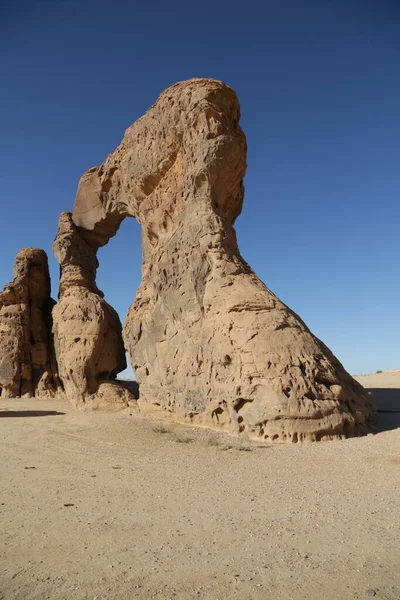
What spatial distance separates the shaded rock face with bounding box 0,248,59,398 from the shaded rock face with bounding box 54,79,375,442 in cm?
399

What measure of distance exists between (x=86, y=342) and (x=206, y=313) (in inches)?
245

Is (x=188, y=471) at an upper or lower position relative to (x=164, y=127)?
lower

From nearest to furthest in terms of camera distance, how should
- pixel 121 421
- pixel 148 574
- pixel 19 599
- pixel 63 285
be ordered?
pixel 19 599 → pixel 148 574 → pixel 121 421 → pixel 63 285

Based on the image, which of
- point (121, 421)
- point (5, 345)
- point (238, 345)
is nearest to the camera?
point (238, 345)

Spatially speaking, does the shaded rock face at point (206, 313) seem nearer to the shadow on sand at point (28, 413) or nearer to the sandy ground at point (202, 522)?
the sandy ground at point (202, 522)

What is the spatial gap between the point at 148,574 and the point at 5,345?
58.4 ft

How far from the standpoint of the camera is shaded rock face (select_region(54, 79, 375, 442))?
8375mm

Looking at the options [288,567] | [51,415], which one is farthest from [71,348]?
[288,567]

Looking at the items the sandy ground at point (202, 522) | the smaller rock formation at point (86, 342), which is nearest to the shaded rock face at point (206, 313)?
the smaller rock formation at point (86, 342)

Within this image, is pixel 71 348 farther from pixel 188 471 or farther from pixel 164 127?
pixel 188 471

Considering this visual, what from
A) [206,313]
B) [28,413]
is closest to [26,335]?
[28,413]

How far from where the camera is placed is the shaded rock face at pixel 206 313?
838 centimetres

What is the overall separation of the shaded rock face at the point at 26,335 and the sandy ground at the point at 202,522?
11993 millimetres

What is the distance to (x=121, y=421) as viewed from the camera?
36.1ft
